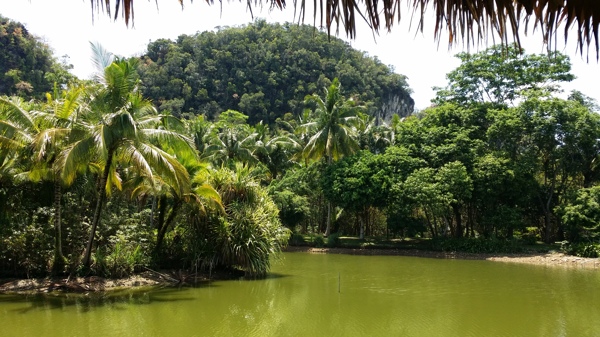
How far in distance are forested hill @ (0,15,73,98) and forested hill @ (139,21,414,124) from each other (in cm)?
1096

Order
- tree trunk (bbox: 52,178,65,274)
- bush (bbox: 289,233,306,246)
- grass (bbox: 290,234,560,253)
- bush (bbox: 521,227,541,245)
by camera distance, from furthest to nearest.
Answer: bush (bbox: 289,233,306,246)
grass (bbox: 290,234,560,253)
bush (bbox: 521,227,541,245)
tree trunk (bbox: 52,178,65,274)

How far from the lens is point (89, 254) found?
12.5 m

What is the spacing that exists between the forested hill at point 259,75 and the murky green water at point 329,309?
41707 mm

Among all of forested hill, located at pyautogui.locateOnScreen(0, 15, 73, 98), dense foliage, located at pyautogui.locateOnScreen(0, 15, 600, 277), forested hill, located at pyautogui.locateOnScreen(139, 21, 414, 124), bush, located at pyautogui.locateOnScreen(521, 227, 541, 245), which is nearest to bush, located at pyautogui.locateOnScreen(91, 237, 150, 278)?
dense foliage, located at pyautogui.locateOnScreen(0, 15, 600, 277)

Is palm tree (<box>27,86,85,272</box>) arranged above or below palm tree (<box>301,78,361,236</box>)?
below

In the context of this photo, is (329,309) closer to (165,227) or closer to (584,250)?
(165,227)

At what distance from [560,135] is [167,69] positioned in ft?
156

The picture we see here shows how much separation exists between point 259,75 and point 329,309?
176 ft

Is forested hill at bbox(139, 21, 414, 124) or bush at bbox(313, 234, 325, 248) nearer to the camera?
bush at bbox(313, 234, 325, 248)

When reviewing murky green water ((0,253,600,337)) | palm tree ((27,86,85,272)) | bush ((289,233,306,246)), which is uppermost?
palm tree ((27,86,85,272))

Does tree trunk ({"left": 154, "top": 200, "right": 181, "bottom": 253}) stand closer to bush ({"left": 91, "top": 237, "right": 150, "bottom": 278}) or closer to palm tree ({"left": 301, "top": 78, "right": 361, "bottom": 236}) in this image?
bush ({"left": 91, "top": 237, "right": 150, "bottom": 278})

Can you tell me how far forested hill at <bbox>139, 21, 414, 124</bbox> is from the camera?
188ft

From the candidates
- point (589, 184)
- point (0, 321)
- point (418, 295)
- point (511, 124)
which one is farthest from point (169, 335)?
point (589, 184)

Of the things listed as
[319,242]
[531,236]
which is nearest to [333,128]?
[319,242]
